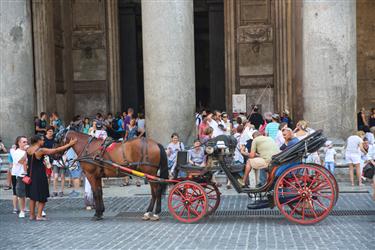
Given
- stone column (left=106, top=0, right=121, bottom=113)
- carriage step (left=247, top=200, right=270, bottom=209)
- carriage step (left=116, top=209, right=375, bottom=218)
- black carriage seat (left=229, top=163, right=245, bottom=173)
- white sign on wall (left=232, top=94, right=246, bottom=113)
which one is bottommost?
carriage step (left=116, top=209, right=375, bottom=218)

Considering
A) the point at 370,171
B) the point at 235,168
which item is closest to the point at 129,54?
the point at 235,168

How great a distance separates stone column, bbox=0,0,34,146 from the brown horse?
214 inches

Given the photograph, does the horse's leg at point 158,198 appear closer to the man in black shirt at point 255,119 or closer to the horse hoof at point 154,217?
the horse hoof at point 154,217

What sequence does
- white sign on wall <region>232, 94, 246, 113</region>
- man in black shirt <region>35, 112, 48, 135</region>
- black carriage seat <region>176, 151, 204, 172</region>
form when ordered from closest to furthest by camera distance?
black carriage seat <region>176, 151, 204, 172</region>, man in black shirt <region>35, 112, 48, 135</region>, white sign on wall <region>232, 94, 246, 113</region>

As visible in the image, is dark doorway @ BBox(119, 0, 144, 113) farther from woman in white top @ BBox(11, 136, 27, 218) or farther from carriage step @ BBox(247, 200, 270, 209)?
carriage step @ BBox(247, 200, 270, 209)

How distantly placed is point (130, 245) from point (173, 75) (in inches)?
283

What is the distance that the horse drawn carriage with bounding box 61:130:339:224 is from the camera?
10.2 metres

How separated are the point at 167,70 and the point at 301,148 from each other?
230 inches

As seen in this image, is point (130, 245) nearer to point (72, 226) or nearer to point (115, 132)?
point (72, 226)

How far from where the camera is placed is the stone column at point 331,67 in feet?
50.3

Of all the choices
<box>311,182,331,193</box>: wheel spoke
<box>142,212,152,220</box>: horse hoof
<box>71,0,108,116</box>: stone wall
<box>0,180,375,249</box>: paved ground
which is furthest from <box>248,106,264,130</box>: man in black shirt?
<box>311,182,331,193</box>: wheel spoke

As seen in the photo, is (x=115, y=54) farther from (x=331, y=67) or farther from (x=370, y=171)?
(x=370, y=171)


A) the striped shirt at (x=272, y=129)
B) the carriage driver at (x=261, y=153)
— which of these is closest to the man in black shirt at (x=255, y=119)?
the striped shirt at (x=272, y=129)

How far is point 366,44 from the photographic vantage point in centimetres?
2331
